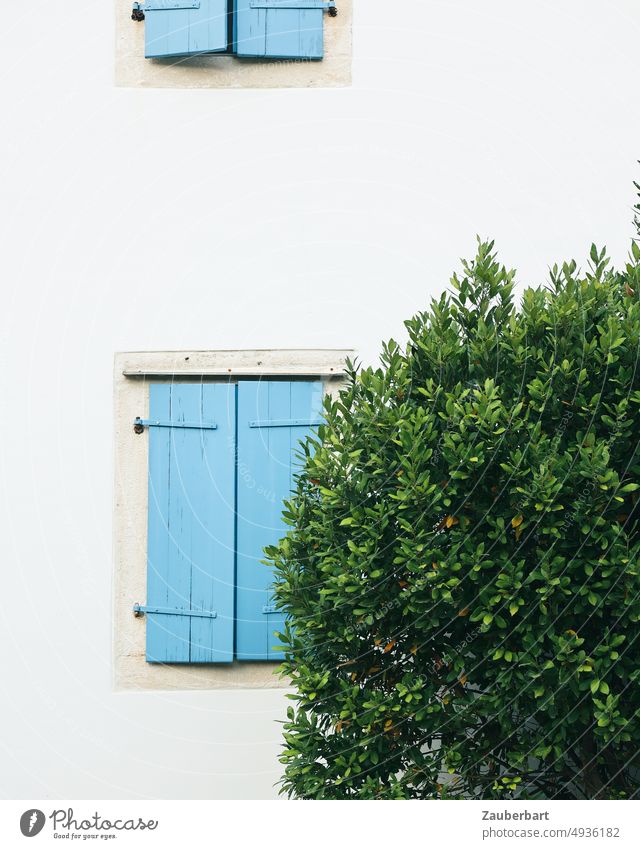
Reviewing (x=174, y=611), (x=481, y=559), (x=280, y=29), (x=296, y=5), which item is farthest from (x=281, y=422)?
(x=296, y=5)

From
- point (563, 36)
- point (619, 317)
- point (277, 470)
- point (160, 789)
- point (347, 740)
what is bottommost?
point (160, 789)

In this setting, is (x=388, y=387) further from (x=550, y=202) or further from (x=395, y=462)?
(x=550, y=202)

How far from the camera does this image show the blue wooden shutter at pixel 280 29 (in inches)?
216

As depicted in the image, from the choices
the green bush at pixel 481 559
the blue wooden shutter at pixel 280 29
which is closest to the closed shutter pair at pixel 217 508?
the green bush at pixel 481 559

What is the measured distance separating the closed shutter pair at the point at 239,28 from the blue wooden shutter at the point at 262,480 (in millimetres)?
2009

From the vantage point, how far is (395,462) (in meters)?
4.15

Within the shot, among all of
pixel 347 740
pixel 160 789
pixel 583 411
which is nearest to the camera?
pixel 583 411

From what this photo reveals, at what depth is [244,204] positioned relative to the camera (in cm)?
555

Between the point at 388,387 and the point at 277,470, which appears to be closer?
the point at 388,387

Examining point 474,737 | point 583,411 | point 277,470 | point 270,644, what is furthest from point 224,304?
point 474,737

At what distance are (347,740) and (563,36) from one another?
431 centimetres

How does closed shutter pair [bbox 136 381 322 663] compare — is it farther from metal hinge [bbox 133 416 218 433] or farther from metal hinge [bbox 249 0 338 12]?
metal hinge [bbox 249 0 338 12]

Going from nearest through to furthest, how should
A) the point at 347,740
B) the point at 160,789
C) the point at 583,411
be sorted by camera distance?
the point at 583,411 → the point at 347,740 → the point at 160,789

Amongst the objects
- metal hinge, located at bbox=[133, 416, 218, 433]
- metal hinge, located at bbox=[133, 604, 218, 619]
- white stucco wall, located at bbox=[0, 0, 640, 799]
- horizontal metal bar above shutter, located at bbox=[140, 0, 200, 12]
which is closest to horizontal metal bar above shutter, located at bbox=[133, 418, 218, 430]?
metal hinge, located at bbox=[133, 416, 218, 433]
